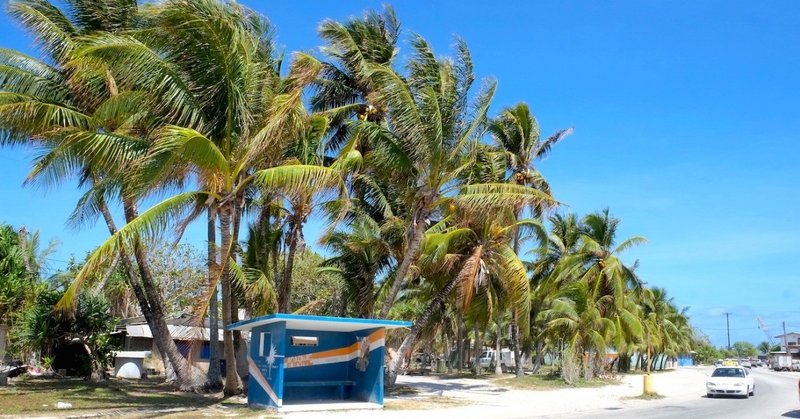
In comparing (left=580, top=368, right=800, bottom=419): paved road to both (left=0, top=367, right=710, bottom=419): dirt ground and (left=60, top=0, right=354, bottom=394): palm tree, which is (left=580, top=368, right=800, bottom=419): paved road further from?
(left=60, top=0, right=354, bottom=394): palm tree

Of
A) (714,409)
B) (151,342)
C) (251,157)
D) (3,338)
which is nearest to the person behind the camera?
(251,157)

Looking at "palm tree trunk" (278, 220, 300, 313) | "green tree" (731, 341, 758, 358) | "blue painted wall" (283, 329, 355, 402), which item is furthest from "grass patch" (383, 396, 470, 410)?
"green tree" (731, 341, 758, 358)

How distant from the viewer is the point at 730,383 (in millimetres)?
25266

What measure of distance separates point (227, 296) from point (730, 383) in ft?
63.3

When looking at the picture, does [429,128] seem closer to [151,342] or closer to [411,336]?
[411,336]

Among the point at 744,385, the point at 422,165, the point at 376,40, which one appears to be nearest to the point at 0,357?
the point at 422,165

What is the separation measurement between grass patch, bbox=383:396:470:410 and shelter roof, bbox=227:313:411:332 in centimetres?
258

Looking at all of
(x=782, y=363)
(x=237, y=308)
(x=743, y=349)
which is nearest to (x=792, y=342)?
(x=782, y=363)

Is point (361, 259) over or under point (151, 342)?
over

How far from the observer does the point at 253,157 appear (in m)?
16.6

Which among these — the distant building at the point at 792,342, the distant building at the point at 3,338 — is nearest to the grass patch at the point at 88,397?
the distant building at the point at 3,338

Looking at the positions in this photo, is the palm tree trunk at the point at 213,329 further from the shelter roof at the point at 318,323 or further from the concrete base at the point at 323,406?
the concrete base at the point at 323,406

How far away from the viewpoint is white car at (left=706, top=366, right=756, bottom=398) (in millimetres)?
25062

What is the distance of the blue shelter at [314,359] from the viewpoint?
647 inches
